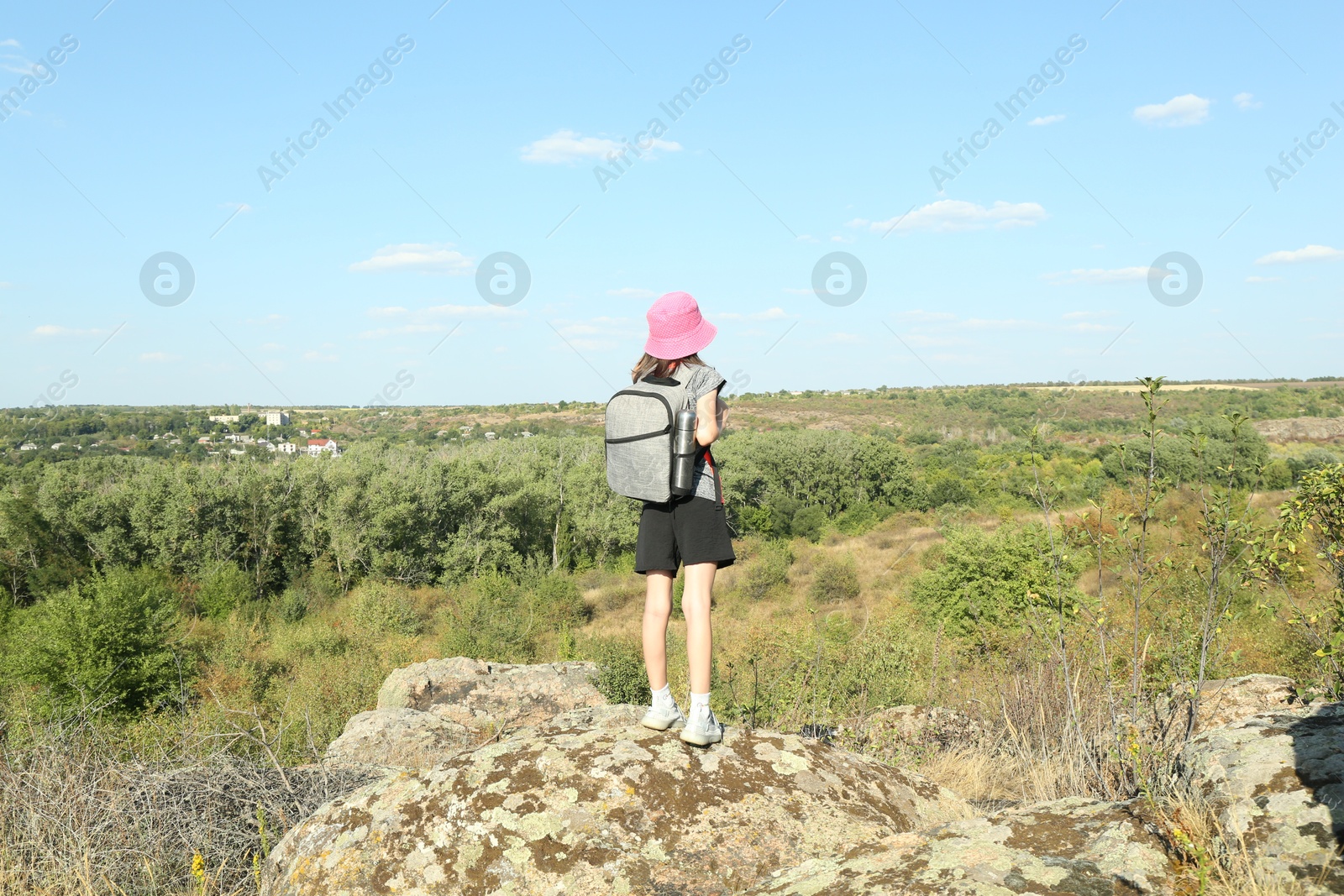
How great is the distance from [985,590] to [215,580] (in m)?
25.5

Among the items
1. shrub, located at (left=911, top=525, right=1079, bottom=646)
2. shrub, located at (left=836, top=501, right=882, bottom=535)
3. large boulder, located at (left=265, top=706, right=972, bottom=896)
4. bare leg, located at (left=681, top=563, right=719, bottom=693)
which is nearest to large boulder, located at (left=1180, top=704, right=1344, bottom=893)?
large boulder, located at (left=265, top=706, right=972, bottom=896)

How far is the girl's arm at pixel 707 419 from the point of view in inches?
140

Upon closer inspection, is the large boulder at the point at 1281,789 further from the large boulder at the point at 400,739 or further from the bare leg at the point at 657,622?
the large boulder at the point at 400,739

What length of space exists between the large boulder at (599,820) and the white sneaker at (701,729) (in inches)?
1.8

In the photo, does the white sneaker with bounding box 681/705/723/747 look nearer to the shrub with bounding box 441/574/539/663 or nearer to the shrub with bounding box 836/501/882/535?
the shrub with bounding box 441/574/539/663

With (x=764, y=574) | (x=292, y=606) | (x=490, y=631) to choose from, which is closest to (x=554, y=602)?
(x=490, y=631)

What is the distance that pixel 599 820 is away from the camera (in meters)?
2.93

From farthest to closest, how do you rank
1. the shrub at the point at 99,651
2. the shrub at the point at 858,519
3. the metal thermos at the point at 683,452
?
the shrub at the point at 858,519
the shrub at the point at 99,651
the metal thermos at the point at 683,452

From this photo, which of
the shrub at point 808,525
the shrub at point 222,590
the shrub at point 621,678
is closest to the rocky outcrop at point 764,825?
the shrub at point 621,678

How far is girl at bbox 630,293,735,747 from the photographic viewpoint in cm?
358

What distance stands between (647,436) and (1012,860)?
6.90 feet

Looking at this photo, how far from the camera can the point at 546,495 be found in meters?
39.8

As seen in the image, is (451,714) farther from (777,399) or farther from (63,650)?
(777,399)

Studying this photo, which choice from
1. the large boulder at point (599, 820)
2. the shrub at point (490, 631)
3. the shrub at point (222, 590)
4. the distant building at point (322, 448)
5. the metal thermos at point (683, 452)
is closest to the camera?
the large boulder at point (599, 820)
